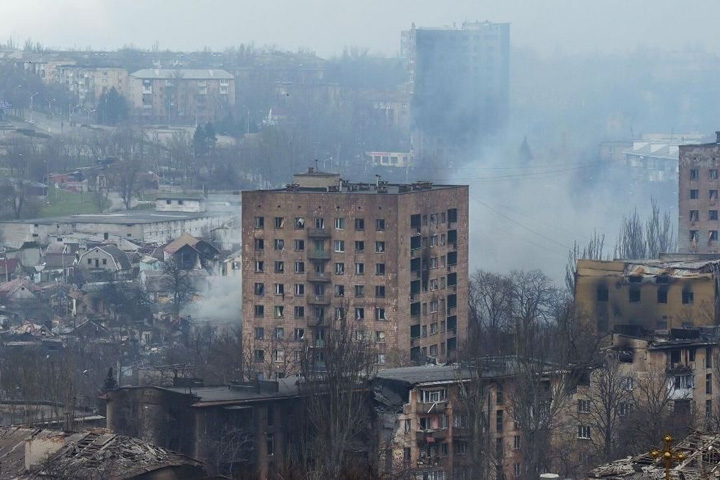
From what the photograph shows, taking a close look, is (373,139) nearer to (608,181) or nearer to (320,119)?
(320,119)

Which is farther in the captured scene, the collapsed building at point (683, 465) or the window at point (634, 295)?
the window at point (634, 295)

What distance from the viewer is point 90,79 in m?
106

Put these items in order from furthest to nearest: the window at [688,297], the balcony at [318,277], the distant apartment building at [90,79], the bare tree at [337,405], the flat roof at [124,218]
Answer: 1. the distant apartment building at [90,79]
2. the flat roof at [124,218]
3. the balcony at [318,277]
4. the window at [688,297]
5. the bare tree at [337,405]

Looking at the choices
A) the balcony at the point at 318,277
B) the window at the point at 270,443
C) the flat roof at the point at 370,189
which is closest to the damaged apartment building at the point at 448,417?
the window at the point at 270,443

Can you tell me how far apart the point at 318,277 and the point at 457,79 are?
51476 mm

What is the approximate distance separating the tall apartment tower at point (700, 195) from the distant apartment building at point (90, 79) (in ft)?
194

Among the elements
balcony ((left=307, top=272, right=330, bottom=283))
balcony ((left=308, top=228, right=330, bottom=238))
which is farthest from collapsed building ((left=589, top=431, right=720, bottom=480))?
balcony ((left=308, top=228, right=330, bottom=238))

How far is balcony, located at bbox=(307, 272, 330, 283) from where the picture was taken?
3615 centimetres

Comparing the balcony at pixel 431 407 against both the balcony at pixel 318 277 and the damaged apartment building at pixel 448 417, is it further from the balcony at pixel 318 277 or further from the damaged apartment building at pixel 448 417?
the balcony at pixel 318 277

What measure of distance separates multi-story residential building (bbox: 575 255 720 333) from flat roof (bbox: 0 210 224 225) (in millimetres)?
23832

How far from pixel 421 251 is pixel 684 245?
9.92 m

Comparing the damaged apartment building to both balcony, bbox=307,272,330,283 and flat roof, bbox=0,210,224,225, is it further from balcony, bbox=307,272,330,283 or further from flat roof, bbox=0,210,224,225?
flat roof, bbox=0,210,224,225

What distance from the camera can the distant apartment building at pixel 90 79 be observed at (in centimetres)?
10356

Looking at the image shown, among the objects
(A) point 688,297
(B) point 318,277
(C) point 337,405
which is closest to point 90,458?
(C) point 337,405
